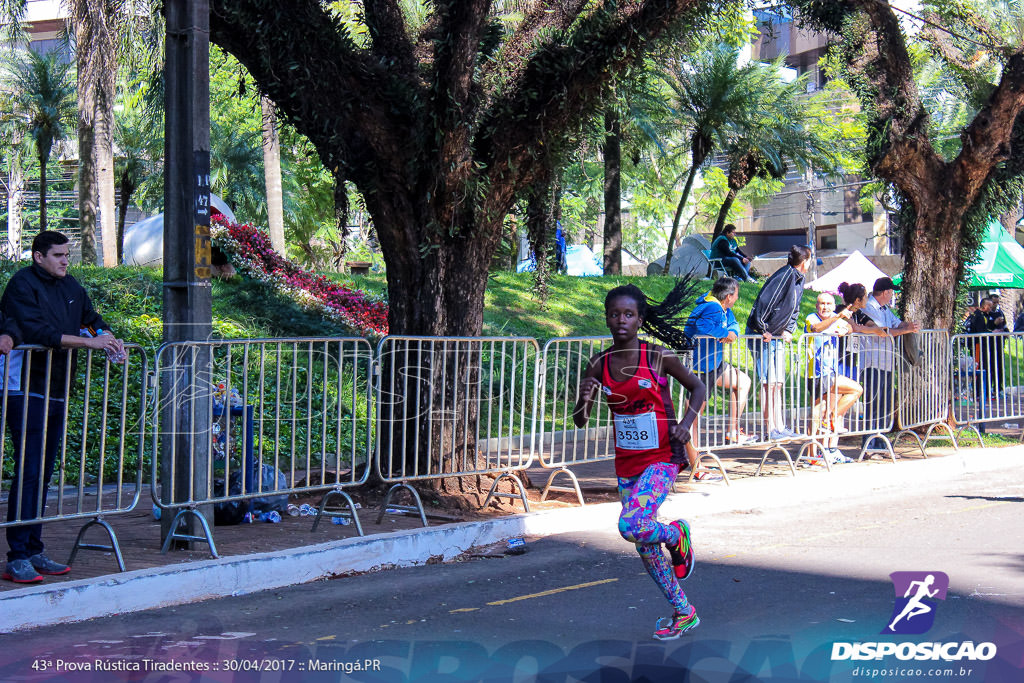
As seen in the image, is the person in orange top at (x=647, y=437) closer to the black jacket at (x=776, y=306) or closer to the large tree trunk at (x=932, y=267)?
the black jacket at (x=776, y=306)

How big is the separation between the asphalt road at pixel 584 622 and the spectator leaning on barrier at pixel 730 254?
19.4 metres

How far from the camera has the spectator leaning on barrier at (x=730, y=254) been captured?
91.0 ft

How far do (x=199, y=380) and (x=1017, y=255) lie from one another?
A: 23.0 meters

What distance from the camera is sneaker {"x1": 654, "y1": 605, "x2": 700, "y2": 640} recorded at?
5625 mm

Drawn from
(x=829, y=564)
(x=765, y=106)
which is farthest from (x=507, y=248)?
(x=765, y=106)

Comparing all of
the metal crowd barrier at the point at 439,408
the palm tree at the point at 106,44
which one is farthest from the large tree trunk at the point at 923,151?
the palm tree at the point at 106,44

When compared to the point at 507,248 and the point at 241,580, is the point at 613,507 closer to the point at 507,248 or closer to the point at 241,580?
the point at 241,580

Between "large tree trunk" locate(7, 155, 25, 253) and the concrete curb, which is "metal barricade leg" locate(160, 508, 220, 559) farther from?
"large tree trunk" locate(7, 155, 25, 253)

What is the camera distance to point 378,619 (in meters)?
6.29

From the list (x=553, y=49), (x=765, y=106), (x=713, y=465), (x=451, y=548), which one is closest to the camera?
(x=451, y=548)

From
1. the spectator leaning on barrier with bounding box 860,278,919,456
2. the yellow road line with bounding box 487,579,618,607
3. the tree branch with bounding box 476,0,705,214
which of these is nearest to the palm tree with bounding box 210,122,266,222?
the spectator leaning on barrier with bounding box 860,278,919,456

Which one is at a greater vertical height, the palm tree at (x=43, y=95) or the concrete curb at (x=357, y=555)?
the palm tree at (x=43, y=95)

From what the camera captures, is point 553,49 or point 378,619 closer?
point 378,619

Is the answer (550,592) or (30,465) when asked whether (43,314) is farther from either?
(550,592)
